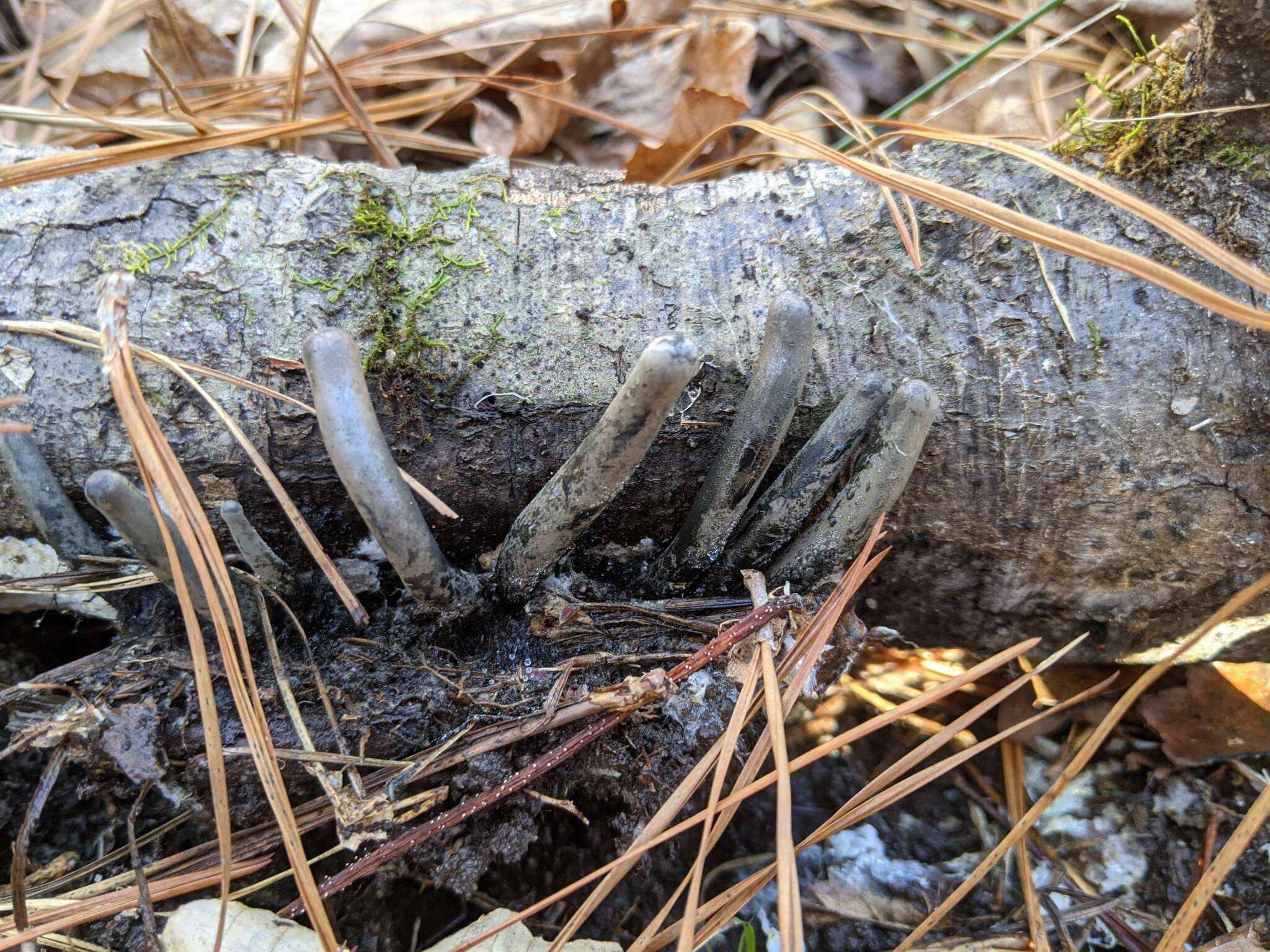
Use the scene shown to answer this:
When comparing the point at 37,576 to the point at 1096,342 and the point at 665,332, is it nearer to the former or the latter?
the point at 665,332

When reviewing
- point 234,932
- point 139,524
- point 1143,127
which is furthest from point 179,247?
point 1143,127

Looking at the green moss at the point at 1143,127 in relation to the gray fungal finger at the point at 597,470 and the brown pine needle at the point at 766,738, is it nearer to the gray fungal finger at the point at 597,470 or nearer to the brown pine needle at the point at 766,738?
the brown pine needle at the point at 766,738

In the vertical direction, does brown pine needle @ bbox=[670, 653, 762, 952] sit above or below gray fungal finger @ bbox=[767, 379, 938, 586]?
below

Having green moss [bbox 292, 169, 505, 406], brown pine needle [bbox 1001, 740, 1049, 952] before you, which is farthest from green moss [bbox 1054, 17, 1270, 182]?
brown pine needle [bbox 1001, 740, 1049, 952]

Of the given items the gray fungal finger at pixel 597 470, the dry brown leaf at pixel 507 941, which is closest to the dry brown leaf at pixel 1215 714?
the dry brown leaf at pixel 507 941

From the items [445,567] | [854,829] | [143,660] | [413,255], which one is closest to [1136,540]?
[854,829]

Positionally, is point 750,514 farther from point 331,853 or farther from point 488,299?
point 331,853

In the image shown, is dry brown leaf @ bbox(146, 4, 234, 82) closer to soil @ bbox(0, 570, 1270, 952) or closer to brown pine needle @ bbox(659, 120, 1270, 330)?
soil @ bbox(0, 570, 1270, 952)
